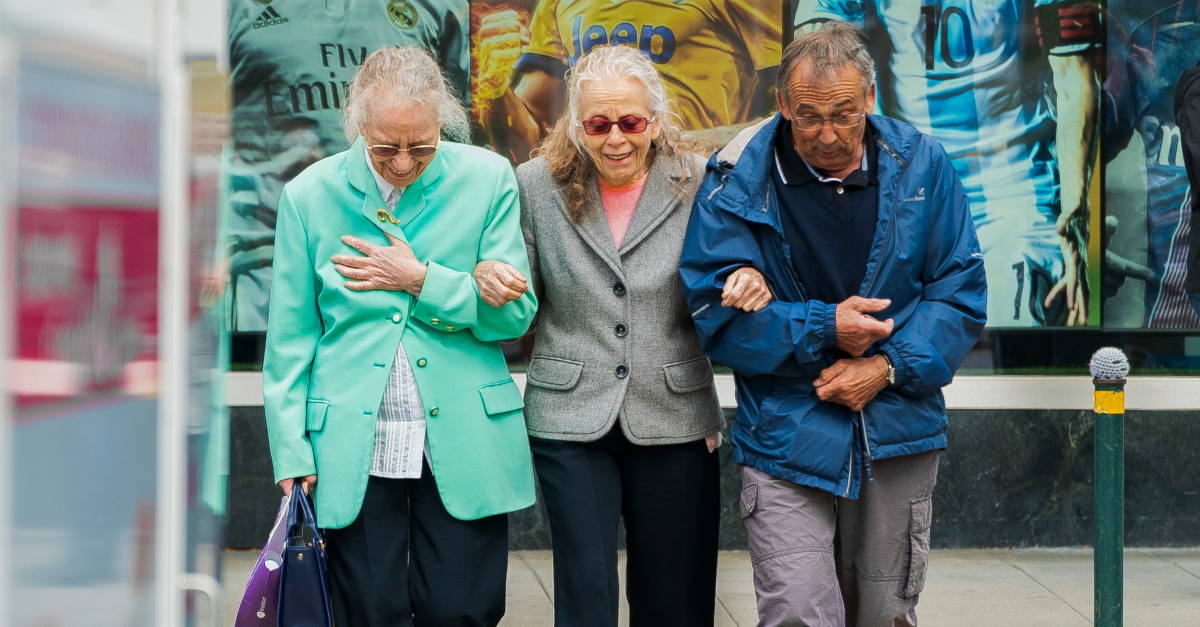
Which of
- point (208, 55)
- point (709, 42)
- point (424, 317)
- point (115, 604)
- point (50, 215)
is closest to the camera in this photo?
point (50, 215)

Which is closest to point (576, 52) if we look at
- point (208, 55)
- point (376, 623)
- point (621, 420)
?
point (621, 420)

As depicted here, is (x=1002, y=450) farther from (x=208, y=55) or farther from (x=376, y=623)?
(x=208, y=55)

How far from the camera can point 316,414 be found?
3.40m

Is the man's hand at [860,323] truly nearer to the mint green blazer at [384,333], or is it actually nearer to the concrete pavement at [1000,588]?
the mint green blazer at [384,333]

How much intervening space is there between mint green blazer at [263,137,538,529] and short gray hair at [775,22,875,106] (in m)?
0.82

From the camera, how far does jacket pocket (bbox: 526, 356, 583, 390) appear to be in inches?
141

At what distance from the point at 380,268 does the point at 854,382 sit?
1.26 meters

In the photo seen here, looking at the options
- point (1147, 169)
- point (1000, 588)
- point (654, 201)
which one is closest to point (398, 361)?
point (654, 201)

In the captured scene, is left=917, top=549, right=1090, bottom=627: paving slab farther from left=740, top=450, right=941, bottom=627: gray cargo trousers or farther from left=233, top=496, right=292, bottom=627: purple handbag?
left=233, top=496, right=292, bottom=627: purple handbag

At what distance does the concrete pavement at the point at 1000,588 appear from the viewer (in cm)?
519

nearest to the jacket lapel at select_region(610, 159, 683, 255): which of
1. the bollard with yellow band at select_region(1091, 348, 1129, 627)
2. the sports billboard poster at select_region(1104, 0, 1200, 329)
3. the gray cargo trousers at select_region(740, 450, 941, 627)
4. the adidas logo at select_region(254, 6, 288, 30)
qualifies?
the gray cargo trousers at select_region(740, 450, 941, 627)

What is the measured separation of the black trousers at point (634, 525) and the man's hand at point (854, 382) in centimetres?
45

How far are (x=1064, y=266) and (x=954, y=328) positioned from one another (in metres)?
3.09

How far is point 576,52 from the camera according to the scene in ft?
20.0
